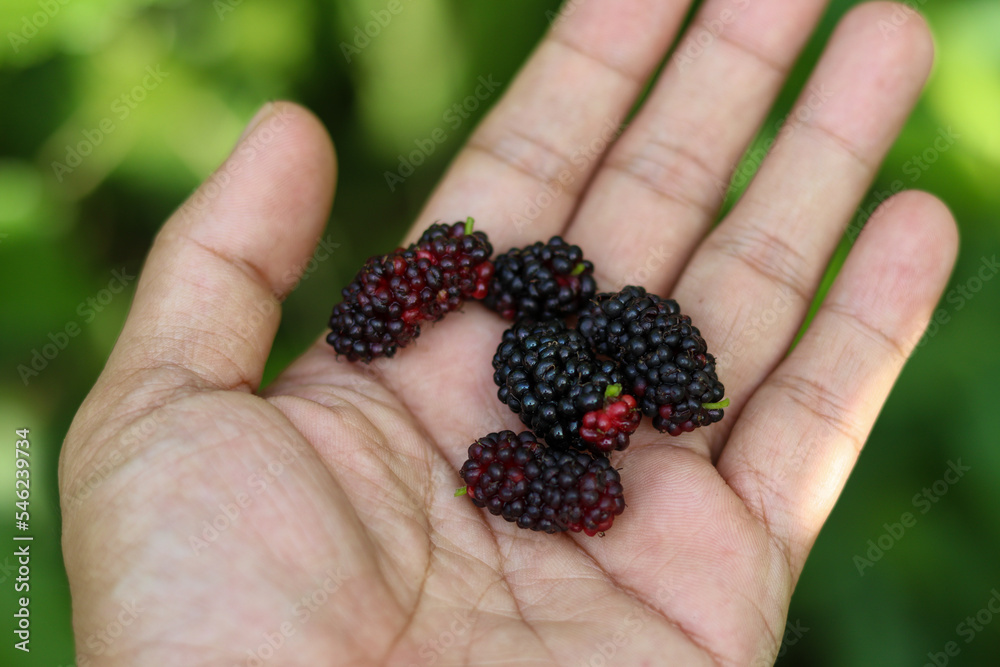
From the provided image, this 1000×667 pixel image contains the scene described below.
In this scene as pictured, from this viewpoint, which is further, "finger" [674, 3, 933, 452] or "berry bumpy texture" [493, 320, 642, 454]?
"finger" [674, 3, 933, 452]

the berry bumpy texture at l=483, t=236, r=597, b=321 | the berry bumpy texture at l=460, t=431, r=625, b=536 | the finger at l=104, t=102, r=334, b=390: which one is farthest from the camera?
the berry bumpy texture at l=483, t=236, r=597, b=321

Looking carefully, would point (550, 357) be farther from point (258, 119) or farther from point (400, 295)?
point (258, 119)

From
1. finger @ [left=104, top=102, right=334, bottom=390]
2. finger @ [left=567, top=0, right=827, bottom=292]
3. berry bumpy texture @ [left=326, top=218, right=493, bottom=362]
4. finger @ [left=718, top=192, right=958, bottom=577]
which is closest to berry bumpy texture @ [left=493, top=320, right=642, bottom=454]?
berry bumpy texture @ [left=326, top=218, right=493, bottom=362]

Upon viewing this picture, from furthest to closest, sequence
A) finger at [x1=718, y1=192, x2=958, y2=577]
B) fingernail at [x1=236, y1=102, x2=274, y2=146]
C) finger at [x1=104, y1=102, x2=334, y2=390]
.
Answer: fingernail at [x1=236, y1=102, x2=274, y2=146]
finger at [x1=718, y1=192, x2=958, y2=577]
finger at [x1=104, y1=102, x2=334, y2=390]

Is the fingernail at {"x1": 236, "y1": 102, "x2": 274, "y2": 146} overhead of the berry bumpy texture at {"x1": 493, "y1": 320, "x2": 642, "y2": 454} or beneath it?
overhead

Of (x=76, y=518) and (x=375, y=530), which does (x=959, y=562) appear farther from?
(x=76, y=518)

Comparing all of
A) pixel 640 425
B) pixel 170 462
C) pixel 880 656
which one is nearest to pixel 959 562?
pixel 880 656

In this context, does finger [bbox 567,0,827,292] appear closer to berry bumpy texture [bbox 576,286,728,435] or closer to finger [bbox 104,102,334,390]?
berry bumpy texture [bbox 576,286,728,435]
